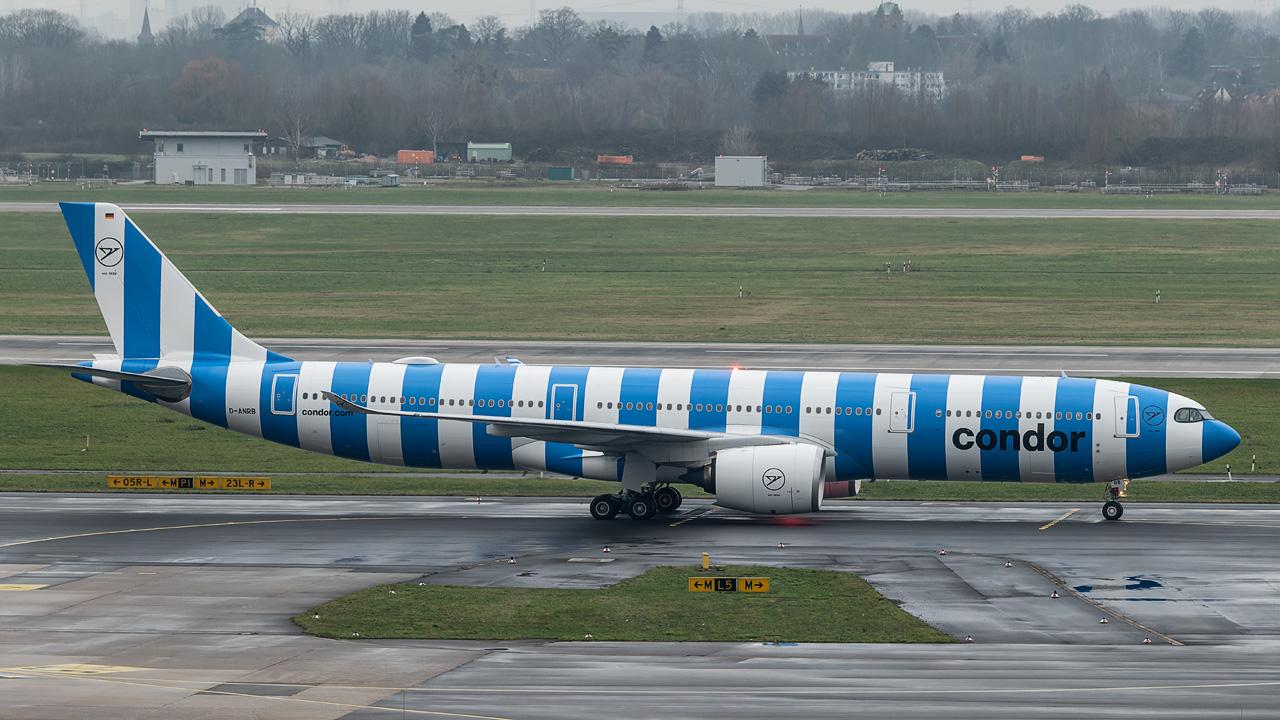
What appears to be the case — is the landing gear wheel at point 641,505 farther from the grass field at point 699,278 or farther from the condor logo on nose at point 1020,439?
the grass field at point 699,278

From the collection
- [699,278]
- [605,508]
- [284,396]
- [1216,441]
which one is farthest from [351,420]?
[699,278]

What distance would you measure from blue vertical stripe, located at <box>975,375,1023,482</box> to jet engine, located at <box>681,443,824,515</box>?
4786mm

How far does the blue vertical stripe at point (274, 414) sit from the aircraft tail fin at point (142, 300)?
98 cm

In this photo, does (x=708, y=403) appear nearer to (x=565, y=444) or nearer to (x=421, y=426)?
(x=565, y=444)

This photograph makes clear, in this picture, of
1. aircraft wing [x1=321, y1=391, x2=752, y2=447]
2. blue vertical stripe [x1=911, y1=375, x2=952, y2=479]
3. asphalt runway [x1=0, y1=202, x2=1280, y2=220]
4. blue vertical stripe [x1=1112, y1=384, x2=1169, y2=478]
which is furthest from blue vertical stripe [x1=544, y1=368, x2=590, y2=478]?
asphalt runway [x1=0, y1=202, x2=1280, y2=220]

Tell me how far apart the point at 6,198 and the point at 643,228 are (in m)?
76.2

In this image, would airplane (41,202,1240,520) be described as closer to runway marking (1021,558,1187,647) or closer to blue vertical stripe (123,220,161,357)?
blue vertical stripe (123,220,161,357)

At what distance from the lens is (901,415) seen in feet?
133

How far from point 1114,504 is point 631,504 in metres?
13.3

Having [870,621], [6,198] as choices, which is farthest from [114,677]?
[6,198]

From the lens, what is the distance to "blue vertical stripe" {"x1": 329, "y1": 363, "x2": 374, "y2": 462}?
42.6 metres

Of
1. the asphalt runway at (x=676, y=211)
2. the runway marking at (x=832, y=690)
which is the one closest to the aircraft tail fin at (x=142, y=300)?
the runway marking at (x=832, y=690)

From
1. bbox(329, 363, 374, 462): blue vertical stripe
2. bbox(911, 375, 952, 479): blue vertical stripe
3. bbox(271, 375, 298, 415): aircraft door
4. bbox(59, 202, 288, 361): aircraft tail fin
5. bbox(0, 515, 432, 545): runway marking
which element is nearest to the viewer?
bbox(0, 515, 432, 545): runway marking

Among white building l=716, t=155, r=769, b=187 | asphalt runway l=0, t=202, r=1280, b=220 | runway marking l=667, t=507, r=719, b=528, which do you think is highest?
white building l=716, t=155, r=769, b=187
